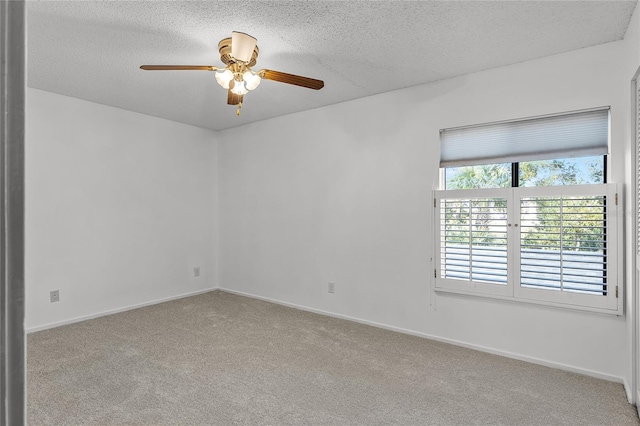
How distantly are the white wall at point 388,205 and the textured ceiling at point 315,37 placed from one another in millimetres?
273

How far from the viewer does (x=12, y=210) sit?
0.37 meters

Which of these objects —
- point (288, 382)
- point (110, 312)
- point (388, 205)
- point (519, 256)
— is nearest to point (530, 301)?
point (519, 256)

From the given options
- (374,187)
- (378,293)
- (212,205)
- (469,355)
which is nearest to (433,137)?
(374,187)

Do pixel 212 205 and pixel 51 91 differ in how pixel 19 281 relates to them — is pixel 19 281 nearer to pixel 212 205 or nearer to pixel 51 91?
pixel 51 91

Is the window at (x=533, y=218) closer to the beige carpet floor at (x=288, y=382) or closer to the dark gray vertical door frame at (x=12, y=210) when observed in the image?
the beige carpet floor at (x=288, y=382)

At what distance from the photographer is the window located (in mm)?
2686

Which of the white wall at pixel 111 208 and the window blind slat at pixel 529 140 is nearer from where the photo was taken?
the window blind slat at pixel 529 140

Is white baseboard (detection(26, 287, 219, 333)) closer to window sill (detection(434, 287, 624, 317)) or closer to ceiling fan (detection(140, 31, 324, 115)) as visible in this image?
ceiling fan (detection(140, 31, 324, 115))

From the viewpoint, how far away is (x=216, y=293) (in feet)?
16.9

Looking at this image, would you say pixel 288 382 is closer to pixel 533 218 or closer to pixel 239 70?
pixel 239 70

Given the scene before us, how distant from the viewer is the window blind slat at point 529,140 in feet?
9.02

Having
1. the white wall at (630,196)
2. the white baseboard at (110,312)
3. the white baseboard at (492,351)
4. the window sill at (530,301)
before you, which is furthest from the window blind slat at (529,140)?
the white baseboard at (110,312)

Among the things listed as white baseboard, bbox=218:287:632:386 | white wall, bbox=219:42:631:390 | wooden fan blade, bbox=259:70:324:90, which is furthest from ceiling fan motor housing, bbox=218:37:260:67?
white baseboard, bbox=218:287:632:386

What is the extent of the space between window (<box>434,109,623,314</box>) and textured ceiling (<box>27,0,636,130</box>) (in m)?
0.65
